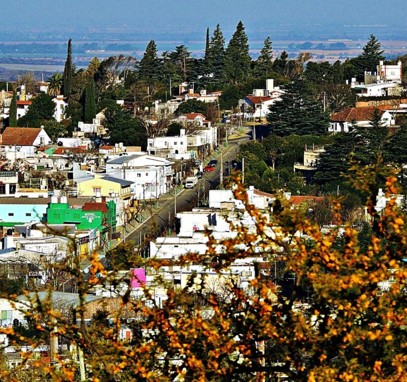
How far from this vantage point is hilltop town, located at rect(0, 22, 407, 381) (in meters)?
4.09

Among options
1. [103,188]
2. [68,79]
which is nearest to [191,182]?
[103,188]

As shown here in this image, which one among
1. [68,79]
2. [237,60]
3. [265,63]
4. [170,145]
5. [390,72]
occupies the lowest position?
[170,145]

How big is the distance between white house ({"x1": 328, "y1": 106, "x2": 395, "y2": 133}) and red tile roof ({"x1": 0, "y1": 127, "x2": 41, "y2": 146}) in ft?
19.2

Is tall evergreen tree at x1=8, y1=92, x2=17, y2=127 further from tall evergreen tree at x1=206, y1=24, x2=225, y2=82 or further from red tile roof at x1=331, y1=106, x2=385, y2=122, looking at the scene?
red tile roof at x1=331, y1=106, x2=385, y2=122

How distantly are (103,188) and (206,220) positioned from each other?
449cm

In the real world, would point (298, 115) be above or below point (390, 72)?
below

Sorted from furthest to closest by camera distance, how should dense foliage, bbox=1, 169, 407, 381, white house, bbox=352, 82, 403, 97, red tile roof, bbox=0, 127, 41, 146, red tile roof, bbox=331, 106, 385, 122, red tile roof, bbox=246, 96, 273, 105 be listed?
white house, bbox=352, 82, 403, 97 < red tile roof, bbox=246, 96, 273, 105 < red tile roof, bbox=0, 127, 41, 146 < red tile roof, bbox=331, 106, 385, 122 < dense foliage, bbox=1, 169, 407, 381

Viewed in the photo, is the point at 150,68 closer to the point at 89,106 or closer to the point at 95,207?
the point at 89,106

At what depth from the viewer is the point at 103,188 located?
23.0 meters

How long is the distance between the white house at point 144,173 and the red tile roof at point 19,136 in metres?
4.18

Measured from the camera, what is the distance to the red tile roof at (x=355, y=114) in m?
29.1

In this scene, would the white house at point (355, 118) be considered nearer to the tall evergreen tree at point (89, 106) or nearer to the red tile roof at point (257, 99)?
the red tile roof at point (257, 99)

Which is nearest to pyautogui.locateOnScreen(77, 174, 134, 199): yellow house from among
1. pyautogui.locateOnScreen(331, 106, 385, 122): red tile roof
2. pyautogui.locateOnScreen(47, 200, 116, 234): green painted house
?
pyautogui.locateOnScreen(47, 200, 116, 234): green painted house

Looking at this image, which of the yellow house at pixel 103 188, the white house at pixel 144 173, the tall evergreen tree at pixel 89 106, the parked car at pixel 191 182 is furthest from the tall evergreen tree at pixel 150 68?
the yellow house at pixel 103 188
